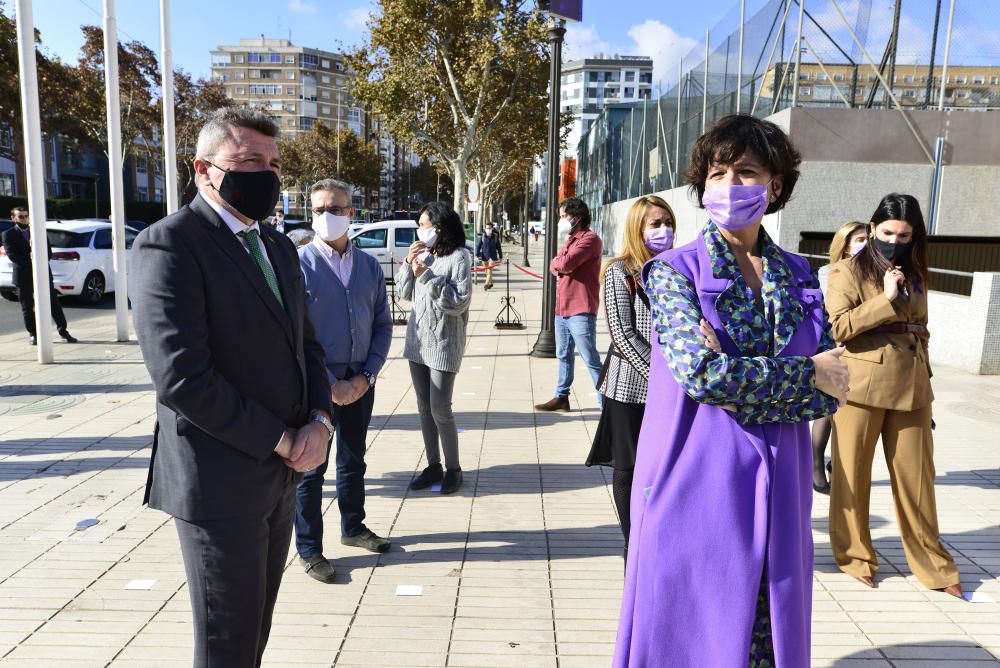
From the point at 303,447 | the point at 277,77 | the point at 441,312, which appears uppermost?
the point at 277,77

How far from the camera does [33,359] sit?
32.1 feet

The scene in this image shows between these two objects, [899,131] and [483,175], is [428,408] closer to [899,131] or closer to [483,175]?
[899,131]

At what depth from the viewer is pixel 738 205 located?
6.87ft

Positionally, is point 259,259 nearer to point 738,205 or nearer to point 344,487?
point 738,205

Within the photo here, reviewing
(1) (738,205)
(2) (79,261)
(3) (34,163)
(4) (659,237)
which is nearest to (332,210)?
(4) (659,237)

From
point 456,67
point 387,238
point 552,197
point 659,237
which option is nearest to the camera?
point 659,237

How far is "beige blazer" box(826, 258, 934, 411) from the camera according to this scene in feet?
12.4

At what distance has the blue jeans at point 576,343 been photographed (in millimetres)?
6891

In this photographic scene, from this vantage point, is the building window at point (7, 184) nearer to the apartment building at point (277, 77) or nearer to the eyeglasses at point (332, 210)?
the eyeglasses at point (332, 210)

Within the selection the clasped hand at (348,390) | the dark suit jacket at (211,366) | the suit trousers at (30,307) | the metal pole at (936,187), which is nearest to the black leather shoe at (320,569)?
the clasped hand at (348,390)

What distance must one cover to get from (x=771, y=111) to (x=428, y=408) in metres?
9.60

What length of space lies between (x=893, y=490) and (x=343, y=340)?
9.56 feet

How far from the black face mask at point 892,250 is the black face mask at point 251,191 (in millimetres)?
2968

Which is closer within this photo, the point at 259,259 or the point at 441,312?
the point at 259,259
